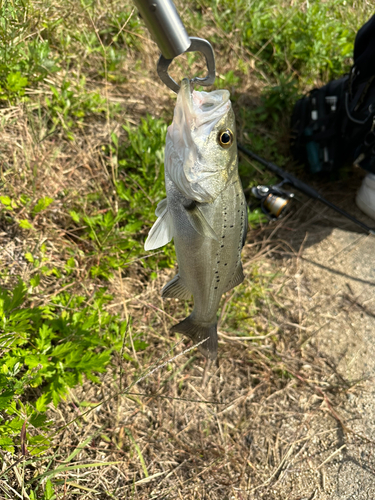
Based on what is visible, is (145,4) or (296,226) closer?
(145,4)

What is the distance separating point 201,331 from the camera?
2207 millimetres

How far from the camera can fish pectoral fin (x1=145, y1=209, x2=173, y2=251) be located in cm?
180

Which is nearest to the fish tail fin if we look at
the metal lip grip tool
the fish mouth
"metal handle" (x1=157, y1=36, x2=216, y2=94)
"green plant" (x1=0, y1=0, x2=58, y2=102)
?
the fish mouth

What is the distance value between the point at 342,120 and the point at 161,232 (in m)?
3.44

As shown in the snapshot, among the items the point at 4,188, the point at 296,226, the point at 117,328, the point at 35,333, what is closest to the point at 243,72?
the point at 296,226

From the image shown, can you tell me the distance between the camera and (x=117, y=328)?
270 centimetres

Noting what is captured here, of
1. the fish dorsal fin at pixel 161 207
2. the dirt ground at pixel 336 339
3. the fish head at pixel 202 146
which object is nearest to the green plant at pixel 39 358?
the fish dorsal fin at pixel 161 207

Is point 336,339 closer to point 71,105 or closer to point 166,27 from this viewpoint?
point 166,27

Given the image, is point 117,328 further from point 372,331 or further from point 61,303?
point 372,331

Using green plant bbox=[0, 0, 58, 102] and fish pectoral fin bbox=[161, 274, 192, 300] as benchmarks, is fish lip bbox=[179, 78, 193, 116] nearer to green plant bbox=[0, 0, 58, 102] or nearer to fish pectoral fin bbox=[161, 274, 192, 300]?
fish pectoral fin bbox=[161, 274, 192, 300]

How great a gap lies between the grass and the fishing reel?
0.22m

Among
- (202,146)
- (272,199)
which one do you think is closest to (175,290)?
(202,146)

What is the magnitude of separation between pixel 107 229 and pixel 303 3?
4927 mm

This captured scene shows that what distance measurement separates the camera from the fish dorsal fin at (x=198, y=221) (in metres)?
1.75
